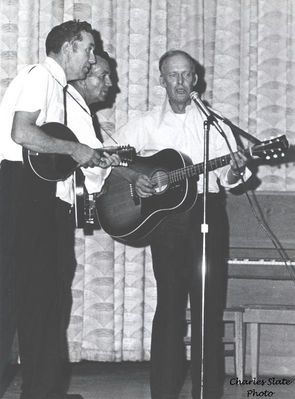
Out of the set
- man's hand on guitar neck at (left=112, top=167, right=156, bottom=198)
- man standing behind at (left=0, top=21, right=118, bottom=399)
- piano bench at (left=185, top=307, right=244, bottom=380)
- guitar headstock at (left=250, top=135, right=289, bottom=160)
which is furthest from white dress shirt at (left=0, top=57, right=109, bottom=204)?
piano bench at (left=185, top=307, right=244, bottom=380)

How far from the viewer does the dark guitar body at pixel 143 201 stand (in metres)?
3.28

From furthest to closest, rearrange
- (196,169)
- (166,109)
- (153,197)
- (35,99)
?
(166,109)
(153,197)
(196,169)
(35,99)

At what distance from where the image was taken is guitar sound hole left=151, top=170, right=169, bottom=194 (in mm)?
3312

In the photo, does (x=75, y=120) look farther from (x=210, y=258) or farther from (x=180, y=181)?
(x=210, y=258)

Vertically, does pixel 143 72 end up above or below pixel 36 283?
above

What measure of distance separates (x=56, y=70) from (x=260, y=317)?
178 cm

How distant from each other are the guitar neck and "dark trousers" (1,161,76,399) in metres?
0.73

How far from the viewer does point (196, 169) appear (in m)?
3.23

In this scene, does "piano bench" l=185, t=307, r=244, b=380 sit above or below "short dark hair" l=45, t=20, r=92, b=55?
below

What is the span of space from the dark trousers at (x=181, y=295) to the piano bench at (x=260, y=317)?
0.37 meters

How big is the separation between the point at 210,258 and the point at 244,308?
21.4 inches

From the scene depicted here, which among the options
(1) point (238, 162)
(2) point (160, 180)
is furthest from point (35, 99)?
(1) point (238, 162)

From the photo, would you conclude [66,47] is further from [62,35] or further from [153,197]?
[153,197]

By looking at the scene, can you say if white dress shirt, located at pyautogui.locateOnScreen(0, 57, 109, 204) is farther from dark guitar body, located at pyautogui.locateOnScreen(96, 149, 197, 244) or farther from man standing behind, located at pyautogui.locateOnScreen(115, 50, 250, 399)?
man standing behind, located at pyautogui.locateOnScreen(115, 50, 250, 399)
